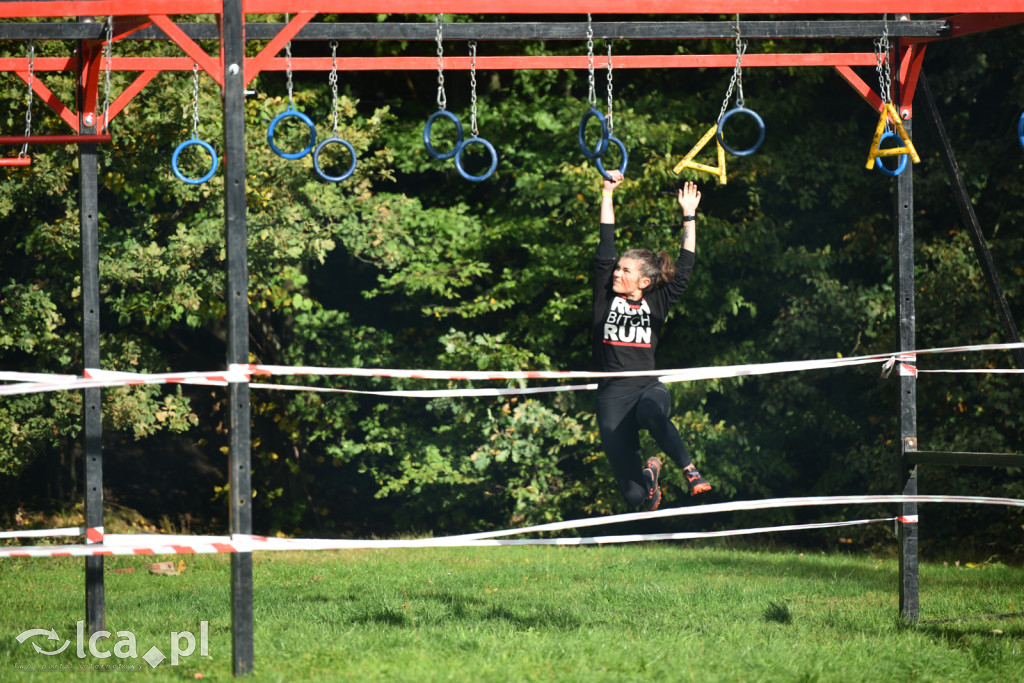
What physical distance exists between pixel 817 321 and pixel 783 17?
3.47 metres

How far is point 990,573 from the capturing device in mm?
8352

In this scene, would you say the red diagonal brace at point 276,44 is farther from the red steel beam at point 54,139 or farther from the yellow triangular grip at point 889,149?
the yellow triangular grip at point 889,149

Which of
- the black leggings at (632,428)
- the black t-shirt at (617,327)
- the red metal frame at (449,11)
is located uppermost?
the red metal frame at (449,11)

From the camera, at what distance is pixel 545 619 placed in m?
5.87

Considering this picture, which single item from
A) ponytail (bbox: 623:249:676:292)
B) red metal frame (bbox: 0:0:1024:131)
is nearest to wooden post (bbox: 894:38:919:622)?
red metal frame (bbox: 0:0:1024:131)

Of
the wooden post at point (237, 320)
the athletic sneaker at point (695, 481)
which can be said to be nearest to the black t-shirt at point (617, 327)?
the athletic sneaker at point (695, 481)

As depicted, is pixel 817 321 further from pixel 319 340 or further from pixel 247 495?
pixel 247 495

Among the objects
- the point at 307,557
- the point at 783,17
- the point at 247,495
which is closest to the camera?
the point at 247,495

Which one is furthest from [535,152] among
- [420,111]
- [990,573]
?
[990,573]

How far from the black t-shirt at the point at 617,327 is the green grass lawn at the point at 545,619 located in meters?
1.42

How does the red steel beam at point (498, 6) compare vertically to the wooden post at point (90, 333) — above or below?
above

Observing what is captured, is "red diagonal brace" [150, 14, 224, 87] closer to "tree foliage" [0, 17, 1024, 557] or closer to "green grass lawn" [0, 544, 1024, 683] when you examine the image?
"green grass lawn" [0, 544, 1024, 683]

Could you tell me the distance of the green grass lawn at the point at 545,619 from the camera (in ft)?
15.1

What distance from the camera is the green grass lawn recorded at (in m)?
4.60
